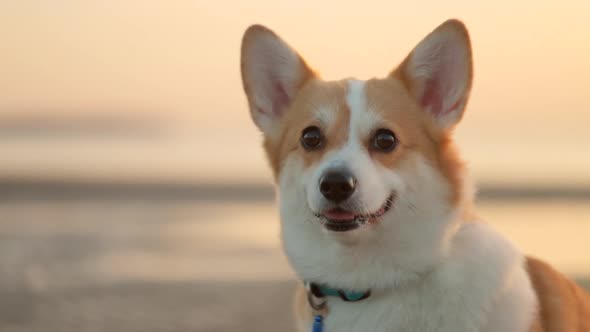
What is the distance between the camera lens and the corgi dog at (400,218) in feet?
8.05

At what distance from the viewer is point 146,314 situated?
3959 millimetres

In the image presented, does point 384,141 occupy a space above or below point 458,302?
above

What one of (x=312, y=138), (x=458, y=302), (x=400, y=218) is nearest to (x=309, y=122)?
(x=312, y=138)

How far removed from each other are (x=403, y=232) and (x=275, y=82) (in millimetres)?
751

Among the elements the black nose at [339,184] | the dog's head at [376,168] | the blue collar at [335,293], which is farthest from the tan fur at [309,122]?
the blue collar at [335,293]

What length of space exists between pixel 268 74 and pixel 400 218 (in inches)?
29.5

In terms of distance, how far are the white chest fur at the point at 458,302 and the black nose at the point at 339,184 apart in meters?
0.38

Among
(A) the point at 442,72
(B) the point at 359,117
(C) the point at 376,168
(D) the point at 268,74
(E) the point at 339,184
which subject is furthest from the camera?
(D) the point at 268,74

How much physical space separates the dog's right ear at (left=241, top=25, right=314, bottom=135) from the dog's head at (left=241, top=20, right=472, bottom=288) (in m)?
0.01

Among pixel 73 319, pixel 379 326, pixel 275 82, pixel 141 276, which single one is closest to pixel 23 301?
pixel 73 319

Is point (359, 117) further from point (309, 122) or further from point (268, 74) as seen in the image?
point (268, 74)

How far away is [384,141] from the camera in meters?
2.53

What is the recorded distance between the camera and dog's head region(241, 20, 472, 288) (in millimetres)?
2424

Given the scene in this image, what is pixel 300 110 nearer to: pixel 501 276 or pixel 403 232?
pixel 403 232
